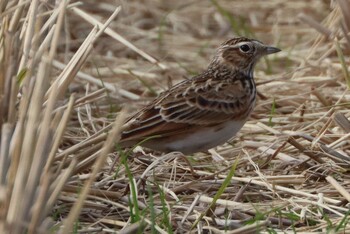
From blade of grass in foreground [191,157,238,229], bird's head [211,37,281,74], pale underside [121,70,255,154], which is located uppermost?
bird's head [211,37,281,74]

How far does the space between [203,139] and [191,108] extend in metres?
0.23

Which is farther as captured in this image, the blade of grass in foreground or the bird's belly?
the bird's belly

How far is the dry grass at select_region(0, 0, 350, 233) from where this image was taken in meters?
4.50

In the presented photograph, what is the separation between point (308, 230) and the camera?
560cm

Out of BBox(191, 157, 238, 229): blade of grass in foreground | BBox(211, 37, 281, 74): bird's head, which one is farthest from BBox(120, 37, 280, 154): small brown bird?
BBox(191, 157, 238, 229): blade of grass in foreground

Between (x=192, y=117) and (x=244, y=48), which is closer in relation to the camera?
(x=192, y=117)

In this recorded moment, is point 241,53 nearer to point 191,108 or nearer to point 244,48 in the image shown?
point 244,48

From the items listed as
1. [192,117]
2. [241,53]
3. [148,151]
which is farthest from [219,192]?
[241,53]

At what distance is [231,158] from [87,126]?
1.20 meters

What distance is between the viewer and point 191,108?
6.92 metres

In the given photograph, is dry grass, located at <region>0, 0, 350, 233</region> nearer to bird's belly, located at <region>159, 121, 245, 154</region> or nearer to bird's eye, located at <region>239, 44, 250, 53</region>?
bird's belly, located at <region>159, 121, 245, 154</region>

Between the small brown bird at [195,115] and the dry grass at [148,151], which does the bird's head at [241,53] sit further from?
the dry grass at [148,151]

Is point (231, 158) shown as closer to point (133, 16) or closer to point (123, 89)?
point (123, 89)

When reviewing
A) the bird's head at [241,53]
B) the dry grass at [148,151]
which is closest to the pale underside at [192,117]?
the dry grass at [148,151]
